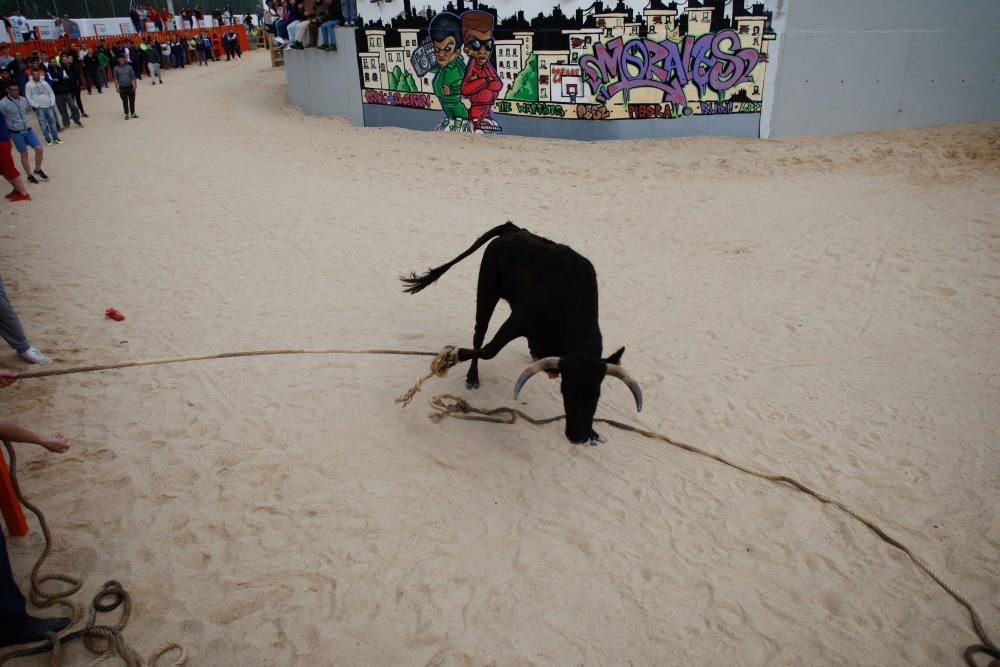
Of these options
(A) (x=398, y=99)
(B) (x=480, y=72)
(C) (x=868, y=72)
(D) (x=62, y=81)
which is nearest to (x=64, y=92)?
(D) (x=62, y=81)

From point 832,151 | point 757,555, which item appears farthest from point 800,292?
point 832,151

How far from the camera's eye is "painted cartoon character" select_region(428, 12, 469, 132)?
52.2ft

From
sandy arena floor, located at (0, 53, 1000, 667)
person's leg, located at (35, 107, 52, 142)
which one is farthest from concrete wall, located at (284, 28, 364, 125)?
sandy arena floor, located at (0, 53, 1000, 667)

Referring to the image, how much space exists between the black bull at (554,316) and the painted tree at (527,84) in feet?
36.5

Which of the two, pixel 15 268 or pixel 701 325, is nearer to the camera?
pixel 701 325

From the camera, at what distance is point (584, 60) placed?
1480 centimetres

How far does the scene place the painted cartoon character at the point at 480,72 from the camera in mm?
15555

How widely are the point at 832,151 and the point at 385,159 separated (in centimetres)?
980

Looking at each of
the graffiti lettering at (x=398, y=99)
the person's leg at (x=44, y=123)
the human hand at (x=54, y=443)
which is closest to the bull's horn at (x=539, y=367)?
the human hand at (x=54, y=443)

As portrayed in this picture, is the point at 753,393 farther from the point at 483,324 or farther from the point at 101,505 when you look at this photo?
the point at 101,505

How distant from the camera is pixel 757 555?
4102mm

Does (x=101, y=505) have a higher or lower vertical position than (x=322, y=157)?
lower

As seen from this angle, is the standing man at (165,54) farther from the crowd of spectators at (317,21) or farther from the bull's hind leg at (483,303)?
the bull's hind leg at (483,303)

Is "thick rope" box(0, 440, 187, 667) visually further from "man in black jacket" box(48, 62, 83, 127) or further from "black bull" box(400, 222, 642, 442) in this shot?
"man in black jacket" box(48, 62, 83, 127)
